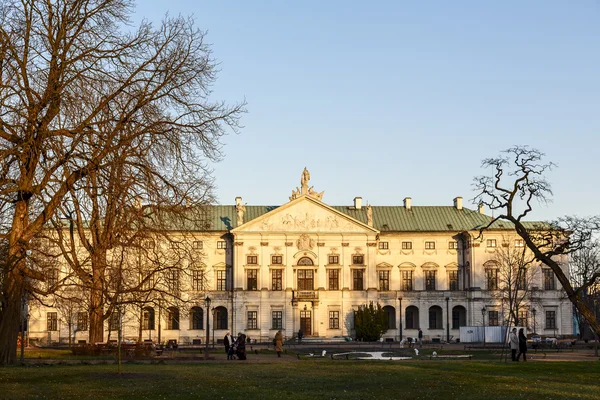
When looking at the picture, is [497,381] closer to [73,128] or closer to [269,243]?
[73,128]

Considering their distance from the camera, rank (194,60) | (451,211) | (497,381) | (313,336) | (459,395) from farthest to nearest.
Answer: (451,211) < (313,336) < (194,60) < (497,381) < (459,395)

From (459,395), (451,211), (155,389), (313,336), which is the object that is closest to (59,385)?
(155,389)

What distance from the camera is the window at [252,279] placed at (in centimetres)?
8831

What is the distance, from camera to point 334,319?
8844 cm

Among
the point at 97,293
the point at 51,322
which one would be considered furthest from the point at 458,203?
the point at 97,293

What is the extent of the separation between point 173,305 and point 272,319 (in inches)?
1842

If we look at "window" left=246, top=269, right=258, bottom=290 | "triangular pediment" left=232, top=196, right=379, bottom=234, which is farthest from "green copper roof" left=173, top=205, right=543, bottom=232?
"window" left=246, top=269, right=258, bottom=290

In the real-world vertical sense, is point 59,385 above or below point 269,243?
below

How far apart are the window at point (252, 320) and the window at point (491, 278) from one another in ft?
75.9

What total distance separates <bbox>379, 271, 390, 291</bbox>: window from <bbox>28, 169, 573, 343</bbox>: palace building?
104 mm

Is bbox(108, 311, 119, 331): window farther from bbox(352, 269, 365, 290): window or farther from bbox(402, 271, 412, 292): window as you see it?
bbox(402, 271, 412, 292): window

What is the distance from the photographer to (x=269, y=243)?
88250mm

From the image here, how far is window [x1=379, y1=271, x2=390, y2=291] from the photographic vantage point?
9025 cm

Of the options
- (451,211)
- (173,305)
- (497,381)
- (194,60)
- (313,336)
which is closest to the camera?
(497,381)
